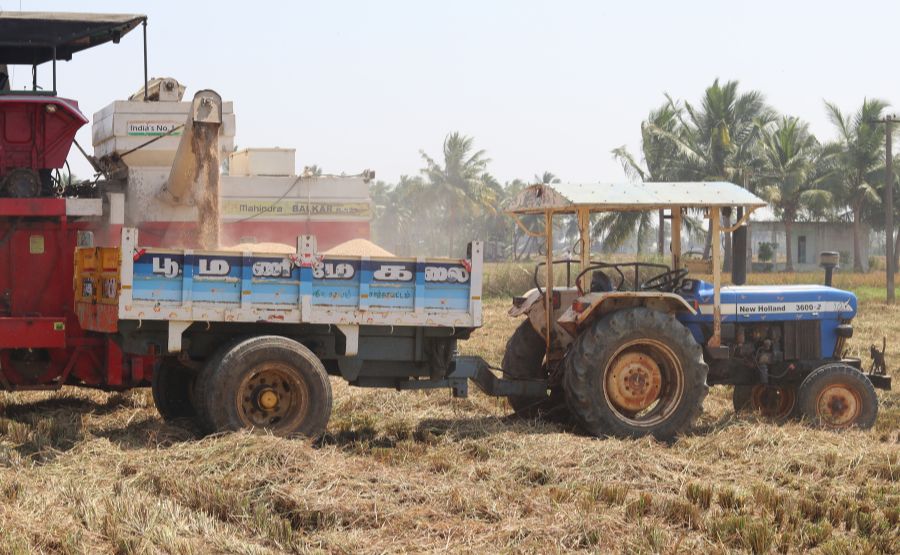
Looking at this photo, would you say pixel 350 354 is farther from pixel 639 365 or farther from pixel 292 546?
pixel 292 546

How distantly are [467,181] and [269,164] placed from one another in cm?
4812

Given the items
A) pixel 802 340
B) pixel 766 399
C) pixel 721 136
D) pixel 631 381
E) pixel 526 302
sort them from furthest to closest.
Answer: pixel 721 136 → pixel 766 399 → pixel 802 340 → pixel 526 302 → pixel 631 381

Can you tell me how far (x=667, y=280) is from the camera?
1066cm

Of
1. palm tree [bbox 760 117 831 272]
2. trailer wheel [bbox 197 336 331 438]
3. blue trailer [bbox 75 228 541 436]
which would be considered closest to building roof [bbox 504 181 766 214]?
blue trailer [bbox 75 228 541 436]

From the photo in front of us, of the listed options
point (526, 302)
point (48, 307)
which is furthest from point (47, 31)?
point (526, 302)

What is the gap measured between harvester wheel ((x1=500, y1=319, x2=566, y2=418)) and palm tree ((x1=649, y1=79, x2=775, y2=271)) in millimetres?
35033

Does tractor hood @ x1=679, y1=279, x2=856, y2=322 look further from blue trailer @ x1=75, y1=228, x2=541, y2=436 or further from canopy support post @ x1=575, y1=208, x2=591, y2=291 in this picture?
blue trailer @ x1=75, y1=228, x2=541, y2=436

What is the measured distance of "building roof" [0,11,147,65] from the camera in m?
10.5

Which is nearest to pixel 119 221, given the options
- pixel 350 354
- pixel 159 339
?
pixel 159 339

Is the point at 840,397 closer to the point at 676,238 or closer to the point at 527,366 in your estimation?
the point at 676,238

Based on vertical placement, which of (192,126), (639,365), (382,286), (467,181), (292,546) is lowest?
(292,546)

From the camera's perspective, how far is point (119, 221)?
10797 millimetres

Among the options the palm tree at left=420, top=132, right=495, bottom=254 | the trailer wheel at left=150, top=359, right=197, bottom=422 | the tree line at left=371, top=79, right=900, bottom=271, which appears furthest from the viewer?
the palm tree at left=420, top=132, right=495, bottom=254

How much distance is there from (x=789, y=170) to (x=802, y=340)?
137 ft
